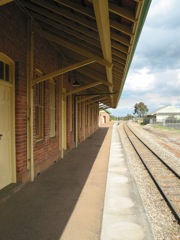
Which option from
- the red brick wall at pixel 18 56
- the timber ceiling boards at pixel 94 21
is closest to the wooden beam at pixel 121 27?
the timber ceiling boards at pixel 94 21

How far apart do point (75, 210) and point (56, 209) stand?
0.30m

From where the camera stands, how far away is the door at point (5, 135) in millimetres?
4754

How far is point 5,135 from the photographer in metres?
4.90

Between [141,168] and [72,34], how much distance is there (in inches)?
205

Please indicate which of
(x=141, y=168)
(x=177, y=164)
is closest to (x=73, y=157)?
(x=141, y=168)

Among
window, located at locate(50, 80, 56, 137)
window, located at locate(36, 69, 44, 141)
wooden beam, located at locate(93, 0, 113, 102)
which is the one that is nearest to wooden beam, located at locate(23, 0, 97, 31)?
wooden beam, located at locate(93, 0, 113, 102)

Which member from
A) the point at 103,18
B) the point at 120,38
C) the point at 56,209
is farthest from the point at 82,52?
the point at 56,209

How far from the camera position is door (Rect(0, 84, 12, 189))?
187 inches

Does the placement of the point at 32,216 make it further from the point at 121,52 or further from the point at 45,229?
the point at 121,52

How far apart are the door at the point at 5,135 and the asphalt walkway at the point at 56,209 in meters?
0.41

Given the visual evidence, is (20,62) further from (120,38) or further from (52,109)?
(52,109)

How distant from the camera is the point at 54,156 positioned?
817cm

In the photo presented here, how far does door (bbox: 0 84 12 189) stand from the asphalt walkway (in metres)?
0.41

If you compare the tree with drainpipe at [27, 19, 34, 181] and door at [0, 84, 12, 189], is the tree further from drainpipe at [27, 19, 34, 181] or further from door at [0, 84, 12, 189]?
door at [0, 84, 12, 189]
